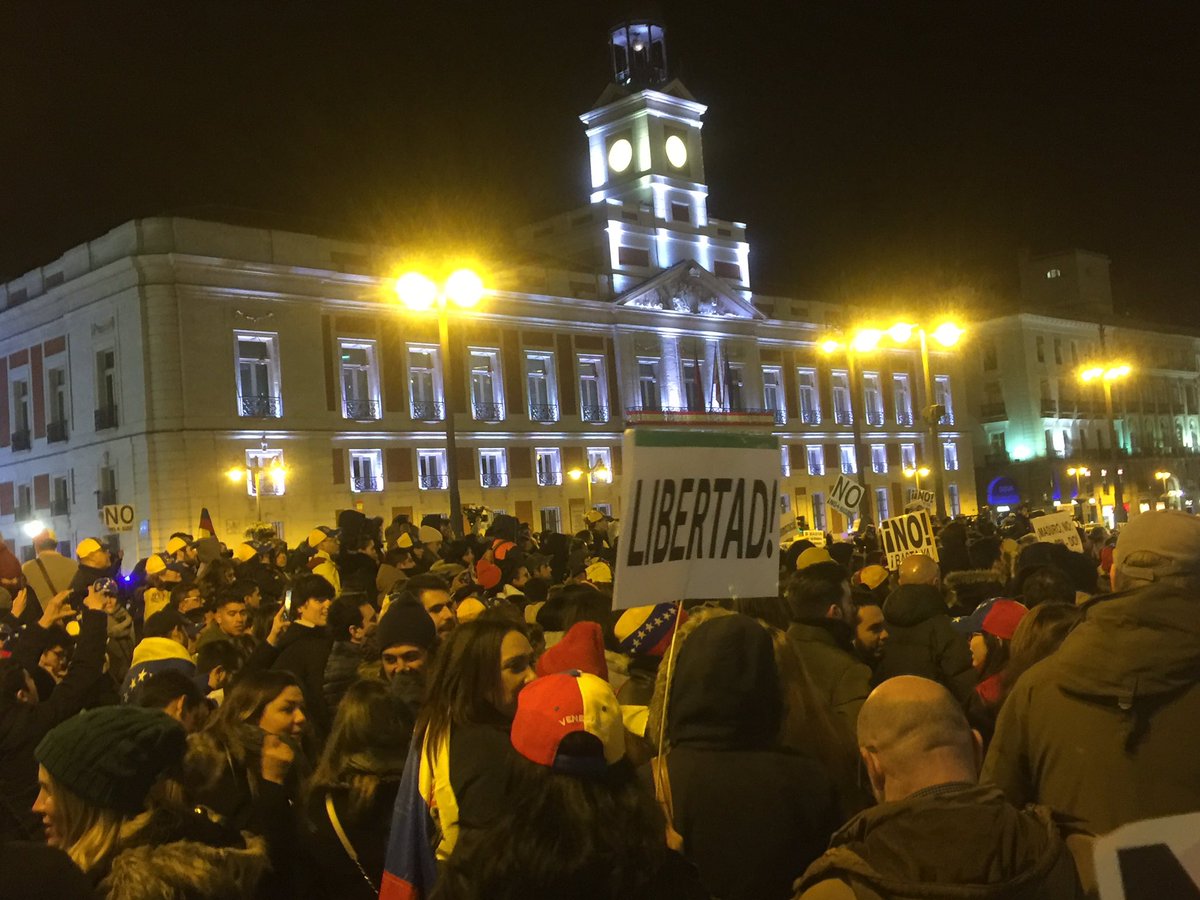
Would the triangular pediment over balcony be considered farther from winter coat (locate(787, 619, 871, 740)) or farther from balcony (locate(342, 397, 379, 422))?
winter coat (locate(787, 619, 871, 740))

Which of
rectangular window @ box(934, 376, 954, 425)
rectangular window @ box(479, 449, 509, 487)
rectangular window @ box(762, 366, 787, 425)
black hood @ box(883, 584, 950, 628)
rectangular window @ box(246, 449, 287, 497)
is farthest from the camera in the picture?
rectangular window @ box(934, 376, 954, 425)

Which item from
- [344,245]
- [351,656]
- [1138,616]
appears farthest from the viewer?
[344,245]

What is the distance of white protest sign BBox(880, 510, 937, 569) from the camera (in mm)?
11289

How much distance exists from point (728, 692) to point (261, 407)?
34.1 m

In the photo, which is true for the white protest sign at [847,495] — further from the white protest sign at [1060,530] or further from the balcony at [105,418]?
the balcony at [105,418]

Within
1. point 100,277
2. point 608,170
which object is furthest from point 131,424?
point 608,170

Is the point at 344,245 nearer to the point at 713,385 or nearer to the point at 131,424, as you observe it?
the point at 131,424

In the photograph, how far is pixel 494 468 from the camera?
42.1m

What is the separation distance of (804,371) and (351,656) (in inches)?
1966

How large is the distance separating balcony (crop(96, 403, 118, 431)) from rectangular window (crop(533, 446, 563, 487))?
1440 centimetres

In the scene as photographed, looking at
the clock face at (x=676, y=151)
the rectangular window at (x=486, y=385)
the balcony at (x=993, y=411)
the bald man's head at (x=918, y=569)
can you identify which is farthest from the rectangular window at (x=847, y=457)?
the bald man's head at (x=918, y=569)

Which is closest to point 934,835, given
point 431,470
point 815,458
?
point 431,470

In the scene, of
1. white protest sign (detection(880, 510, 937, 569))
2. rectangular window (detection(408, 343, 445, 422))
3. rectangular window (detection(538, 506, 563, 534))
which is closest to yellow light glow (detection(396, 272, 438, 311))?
white protest sign (detection(880, 510, 937, 569))

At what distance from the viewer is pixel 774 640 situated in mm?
3889
